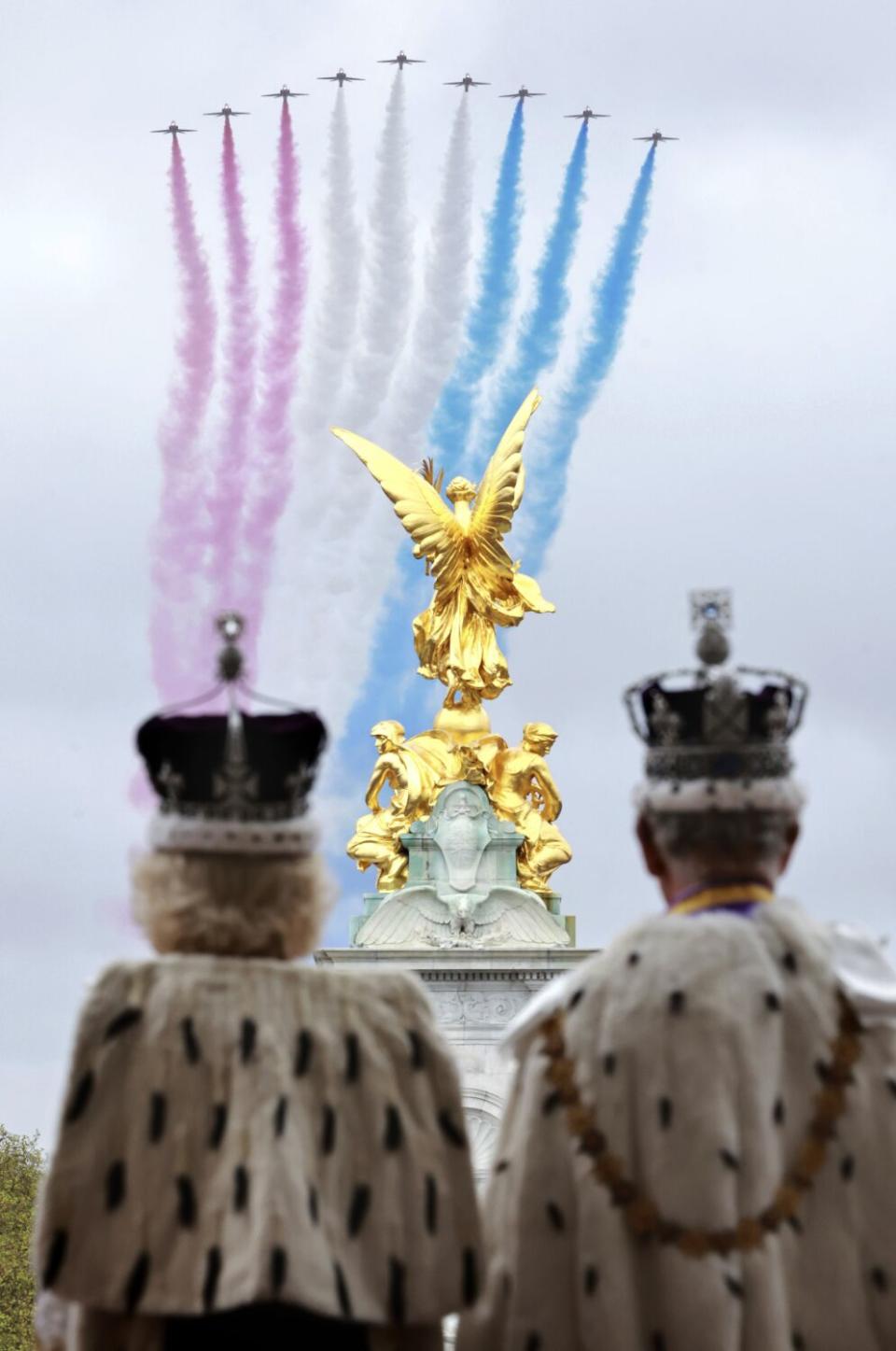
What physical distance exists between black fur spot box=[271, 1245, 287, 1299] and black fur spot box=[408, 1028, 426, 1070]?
30.9 inches

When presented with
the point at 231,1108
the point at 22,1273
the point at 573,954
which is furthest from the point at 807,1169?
the point at 22,1273

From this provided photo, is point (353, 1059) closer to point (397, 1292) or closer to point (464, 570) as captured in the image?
point (397, 1292)

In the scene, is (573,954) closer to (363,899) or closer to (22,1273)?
(363,899)

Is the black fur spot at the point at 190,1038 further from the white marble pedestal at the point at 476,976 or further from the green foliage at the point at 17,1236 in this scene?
the green foliage at the point at 17,1236

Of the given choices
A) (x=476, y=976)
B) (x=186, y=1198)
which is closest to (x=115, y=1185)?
(x=186, y=1198)

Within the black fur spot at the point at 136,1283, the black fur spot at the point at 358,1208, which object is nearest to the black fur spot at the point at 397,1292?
the black fur spot at the point at 358,1208

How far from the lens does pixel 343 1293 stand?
9.34 m

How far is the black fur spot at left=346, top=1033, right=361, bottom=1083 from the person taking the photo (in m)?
9.64

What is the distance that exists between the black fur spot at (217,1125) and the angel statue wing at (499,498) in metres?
32.0

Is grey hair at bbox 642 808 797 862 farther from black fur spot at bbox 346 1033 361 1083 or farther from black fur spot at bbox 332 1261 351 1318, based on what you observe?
black fur spot at bbox 332 1261 351 1318

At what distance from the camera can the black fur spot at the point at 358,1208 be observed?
952cm

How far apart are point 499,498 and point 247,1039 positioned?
32.6 meters

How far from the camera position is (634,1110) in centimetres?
980

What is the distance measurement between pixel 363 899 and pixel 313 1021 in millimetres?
29859
